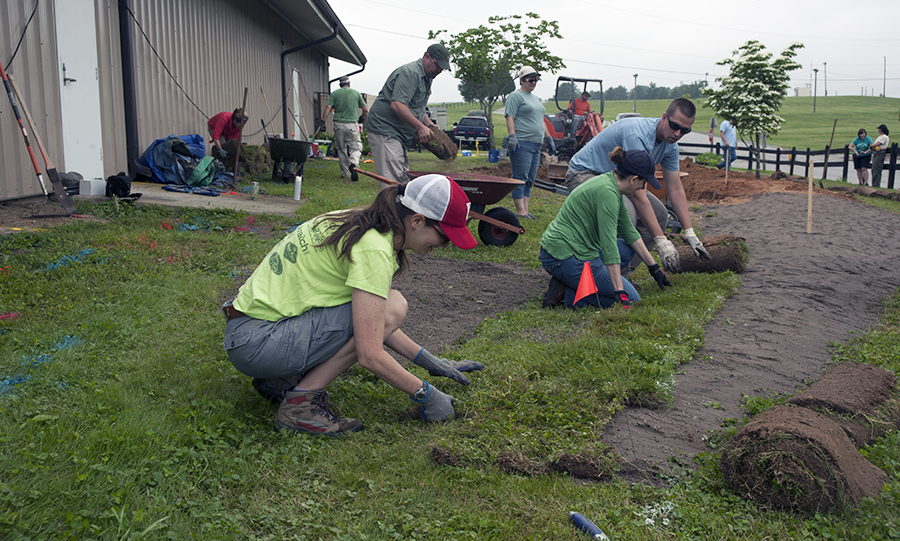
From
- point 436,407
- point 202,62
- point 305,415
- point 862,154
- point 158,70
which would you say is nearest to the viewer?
point 305,415

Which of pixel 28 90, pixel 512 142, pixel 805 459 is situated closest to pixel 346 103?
pixel 512 142

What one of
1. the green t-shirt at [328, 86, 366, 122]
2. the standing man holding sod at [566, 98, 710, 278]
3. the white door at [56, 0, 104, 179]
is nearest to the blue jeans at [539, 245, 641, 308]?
the standing man holding sod at [566, 98, 710, 278]

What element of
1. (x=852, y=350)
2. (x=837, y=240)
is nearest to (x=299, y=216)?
(x=852, y=350)

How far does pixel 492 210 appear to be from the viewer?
23.3ft

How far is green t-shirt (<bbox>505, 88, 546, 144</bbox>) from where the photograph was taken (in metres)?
8.77

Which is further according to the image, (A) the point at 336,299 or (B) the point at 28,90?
(B) the point at 28,90

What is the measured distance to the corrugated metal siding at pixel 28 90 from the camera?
20.6 ft

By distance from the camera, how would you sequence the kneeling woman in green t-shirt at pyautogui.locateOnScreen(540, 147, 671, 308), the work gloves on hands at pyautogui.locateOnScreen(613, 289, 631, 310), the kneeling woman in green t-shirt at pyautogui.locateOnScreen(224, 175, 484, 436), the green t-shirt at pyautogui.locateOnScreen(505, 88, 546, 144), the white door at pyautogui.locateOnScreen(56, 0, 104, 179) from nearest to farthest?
1. the kneeling woman in green t-shirt at pyautogui.locateOnScreen(224, 175, 484, 436)
2. the kneeling woman in green t-shirt at pyautogui.locateOnScreen(540, 147, 671, 308)
3. the work gloves on hands at pyautogui.locateOnScreen(613, 289, 631, 310)
4. the white door at pyautogui.locateOnScreen(56, 0, 104, 179)
5. the green t-shirt at pyautogui.locateOnScreen(505, 88, 546, 144)

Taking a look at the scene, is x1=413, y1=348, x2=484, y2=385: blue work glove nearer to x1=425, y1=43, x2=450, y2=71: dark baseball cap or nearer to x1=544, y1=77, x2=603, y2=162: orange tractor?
x1=425, y1=43, x2=450, y2=71: dark baseball cap

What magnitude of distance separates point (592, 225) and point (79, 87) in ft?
20.6

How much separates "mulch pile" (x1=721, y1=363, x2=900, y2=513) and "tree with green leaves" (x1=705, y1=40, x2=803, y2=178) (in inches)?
830

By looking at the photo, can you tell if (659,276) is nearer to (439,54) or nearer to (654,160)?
(654,160)

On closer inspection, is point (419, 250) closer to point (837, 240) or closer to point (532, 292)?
point (532, 292)

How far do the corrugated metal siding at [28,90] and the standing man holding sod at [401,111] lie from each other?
348 centimetres
